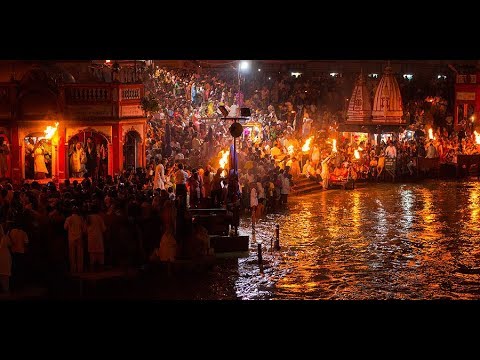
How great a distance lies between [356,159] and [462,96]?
26.8 feet

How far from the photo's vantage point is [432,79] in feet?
126

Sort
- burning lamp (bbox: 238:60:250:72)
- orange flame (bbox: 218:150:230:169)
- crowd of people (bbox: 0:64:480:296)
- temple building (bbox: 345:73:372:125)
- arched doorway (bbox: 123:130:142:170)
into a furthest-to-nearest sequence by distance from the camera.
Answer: burning lamp (bbox: 238:60:250:72) → temple building (bbox: 345:73:372:125) → orange flame (bbox: 218:150:230:169) → arched doorway (bbox: 123:130:142:170) → crowd of people (bbox: 0:64:480:296)

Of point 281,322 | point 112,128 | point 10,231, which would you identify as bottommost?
point 281,322

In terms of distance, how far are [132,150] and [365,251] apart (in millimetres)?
7095

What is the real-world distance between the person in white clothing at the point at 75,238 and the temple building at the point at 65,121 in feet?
23.9

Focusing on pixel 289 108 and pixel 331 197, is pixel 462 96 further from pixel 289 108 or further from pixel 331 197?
pixel 331 197

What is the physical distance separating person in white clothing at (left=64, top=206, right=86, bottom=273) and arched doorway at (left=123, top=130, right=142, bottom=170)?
8.06 metres

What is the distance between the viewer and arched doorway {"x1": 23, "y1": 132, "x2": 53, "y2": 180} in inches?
856

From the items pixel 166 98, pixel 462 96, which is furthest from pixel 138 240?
pixel 462 96

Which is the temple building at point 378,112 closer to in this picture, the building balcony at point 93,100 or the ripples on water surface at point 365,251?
the ripples on water surface at point 365,251

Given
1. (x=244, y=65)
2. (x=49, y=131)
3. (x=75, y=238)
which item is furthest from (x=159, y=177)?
(x=244, y=65)

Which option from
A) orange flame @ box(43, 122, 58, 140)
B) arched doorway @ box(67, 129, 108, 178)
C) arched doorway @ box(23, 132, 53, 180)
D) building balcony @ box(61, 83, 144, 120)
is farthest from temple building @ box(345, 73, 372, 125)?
arched doorway @ box(23, 132, 53, 180)

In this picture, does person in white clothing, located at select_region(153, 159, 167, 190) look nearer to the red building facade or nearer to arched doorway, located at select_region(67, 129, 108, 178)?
arched doorway, located at select_region(67, 129, 108, 178)

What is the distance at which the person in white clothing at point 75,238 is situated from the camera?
1449cm
